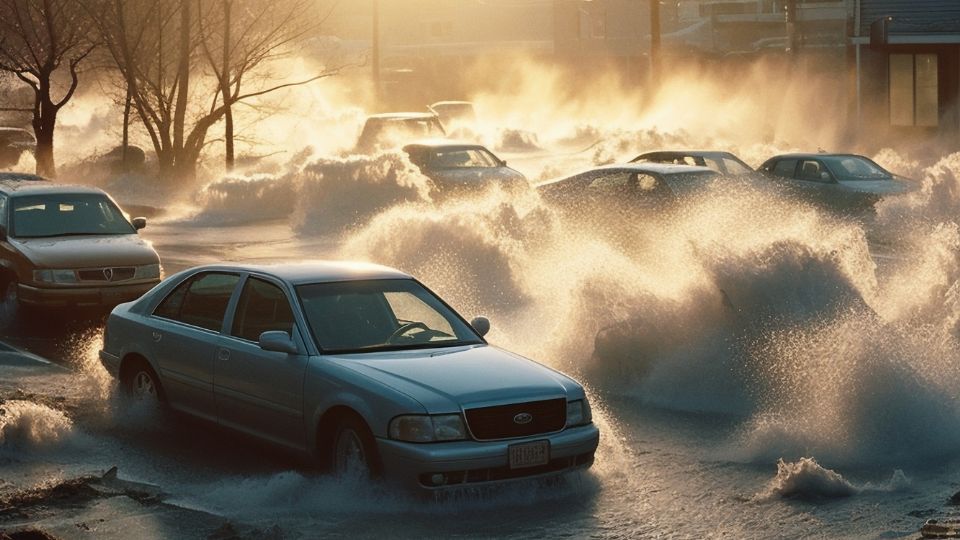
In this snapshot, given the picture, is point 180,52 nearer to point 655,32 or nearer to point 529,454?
point 655,32

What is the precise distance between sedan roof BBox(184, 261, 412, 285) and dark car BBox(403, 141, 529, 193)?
18268mm

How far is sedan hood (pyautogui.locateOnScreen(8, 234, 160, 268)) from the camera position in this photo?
1747 cm

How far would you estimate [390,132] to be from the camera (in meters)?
40.8

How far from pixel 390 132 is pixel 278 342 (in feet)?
103

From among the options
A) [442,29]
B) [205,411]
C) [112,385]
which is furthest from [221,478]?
[442,29]

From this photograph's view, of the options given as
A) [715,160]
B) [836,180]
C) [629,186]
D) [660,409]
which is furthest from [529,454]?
[715,160]

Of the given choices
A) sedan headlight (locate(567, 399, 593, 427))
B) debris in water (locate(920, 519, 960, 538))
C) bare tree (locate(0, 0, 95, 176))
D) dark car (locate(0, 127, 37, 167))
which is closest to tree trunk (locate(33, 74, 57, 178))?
bare tree (locate(0, 0, 95, 176))

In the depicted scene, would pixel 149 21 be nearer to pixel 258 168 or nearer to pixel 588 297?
pixel 258 168

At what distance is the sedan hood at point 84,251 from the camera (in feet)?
57.3

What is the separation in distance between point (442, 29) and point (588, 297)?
10207cm

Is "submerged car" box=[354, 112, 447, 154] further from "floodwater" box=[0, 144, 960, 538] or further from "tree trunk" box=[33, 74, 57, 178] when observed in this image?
"floodwater" box=[0, 144, 960, 538]

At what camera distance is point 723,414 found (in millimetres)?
12578

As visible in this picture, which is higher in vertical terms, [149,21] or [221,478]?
[149,21]

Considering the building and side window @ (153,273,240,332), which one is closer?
side window @ (153,273,240,332)
